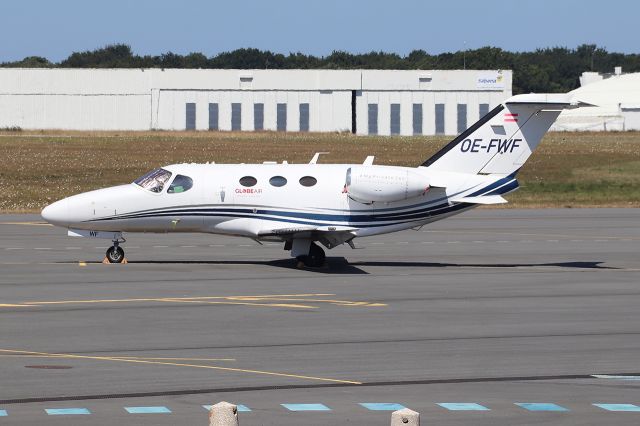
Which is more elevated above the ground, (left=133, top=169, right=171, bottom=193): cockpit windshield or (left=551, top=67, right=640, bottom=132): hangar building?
(left=551, top=67, right=640, bottom=132): hangar building

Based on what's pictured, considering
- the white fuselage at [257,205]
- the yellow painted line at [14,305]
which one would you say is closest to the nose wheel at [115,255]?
the white fuselage at [257,205]

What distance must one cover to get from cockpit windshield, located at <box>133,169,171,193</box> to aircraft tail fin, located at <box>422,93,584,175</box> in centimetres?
648

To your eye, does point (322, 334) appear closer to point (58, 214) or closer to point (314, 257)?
point (314, 257)

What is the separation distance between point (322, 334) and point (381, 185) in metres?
9.96

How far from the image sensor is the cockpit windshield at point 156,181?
29.3 meters

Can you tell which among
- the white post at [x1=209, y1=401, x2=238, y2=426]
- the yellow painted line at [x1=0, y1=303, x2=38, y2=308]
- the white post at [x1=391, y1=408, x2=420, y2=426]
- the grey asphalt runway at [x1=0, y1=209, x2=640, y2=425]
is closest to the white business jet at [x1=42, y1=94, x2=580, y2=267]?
the grey asphalt runway at [x1=0, y1=209, x2=640, y2=425]

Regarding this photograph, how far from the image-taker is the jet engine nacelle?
28.9m

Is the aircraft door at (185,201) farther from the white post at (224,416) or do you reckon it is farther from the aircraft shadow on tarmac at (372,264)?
the white post at (224,416)

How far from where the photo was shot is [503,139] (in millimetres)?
29828

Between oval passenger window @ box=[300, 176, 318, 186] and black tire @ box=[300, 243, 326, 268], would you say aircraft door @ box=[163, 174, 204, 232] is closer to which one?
oval passenger window @ box=[300, 176, 318, 186]

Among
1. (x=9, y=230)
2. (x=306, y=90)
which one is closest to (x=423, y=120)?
(x=306, y=90)

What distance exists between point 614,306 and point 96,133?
8821 centimetres

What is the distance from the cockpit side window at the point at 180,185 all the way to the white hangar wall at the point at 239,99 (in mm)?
83553

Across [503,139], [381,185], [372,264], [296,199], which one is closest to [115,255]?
[296,199]
